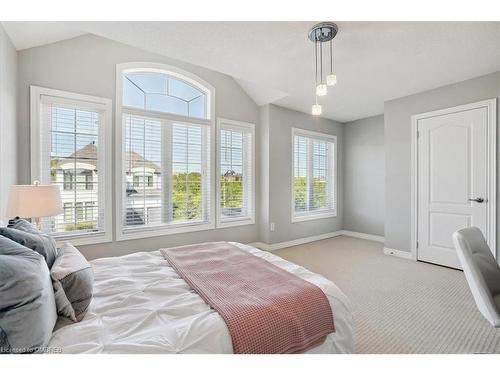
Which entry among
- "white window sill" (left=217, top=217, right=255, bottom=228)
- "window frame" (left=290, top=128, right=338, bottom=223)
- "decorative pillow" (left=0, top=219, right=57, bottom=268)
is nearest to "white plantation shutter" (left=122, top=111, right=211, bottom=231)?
"white window sill" (left=217, top=217, right=255, bottom=228)

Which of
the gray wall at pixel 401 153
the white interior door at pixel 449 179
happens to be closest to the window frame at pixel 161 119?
the gray wall at pixel 401 153

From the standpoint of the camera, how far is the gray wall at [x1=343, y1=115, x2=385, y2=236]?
490cm

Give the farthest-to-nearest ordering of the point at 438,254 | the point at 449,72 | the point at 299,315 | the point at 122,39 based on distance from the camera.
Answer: the point at 438,254, the point at 449,72, the point at 122,39, the point at 299,315

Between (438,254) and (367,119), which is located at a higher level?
(367,119)

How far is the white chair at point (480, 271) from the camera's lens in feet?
4.39

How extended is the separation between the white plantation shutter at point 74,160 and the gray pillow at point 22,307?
7.33 feet

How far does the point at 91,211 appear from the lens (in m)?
3.08

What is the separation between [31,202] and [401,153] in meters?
4.47

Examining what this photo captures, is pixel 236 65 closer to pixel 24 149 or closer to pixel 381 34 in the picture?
pixel 381 34

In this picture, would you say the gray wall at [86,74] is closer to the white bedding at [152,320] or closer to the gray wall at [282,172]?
the gray wall at [282,172]

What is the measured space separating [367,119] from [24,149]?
541 centimetres

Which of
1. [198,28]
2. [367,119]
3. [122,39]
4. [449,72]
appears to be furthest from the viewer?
[367,119]

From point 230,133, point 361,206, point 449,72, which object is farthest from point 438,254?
point 230,133

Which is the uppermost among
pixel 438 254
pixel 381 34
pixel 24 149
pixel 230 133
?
pixel 381 34
